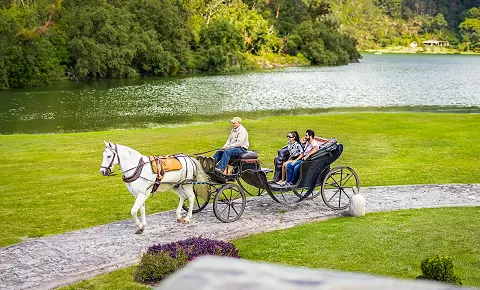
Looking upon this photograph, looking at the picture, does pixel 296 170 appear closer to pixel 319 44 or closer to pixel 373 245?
pixel 373 245

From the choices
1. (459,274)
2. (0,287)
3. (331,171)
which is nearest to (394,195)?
(331,171)

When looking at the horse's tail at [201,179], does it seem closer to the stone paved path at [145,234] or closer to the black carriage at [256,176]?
the black carriage at [256,176]

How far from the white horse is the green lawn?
1945 millimetres

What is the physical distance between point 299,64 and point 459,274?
356 ft

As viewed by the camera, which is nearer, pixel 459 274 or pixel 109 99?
pixel 459 274

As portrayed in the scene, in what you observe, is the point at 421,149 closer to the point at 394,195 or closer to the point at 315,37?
the point at 394,195

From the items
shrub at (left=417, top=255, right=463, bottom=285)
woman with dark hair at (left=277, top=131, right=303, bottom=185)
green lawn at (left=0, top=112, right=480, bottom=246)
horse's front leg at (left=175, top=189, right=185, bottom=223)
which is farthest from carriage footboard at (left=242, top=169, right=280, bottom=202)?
shrub at (left=417, top=255, right=463, bottom=285)

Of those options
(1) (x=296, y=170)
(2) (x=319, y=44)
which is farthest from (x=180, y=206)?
(2) (x=319, y=44)

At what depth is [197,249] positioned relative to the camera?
10391 millimetres

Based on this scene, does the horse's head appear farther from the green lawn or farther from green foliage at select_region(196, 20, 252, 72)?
green foliage at select_region(196, 20, 252, 72)

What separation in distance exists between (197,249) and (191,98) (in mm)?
45818

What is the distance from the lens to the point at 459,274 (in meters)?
10.1

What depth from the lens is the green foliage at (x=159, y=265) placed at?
10062 millimetres

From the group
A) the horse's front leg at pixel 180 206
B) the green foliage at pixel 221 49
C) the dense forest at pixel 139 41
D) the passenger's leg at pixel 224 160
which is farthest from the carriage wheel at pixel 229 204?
the green foliage at pixel 221 49
